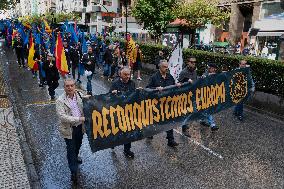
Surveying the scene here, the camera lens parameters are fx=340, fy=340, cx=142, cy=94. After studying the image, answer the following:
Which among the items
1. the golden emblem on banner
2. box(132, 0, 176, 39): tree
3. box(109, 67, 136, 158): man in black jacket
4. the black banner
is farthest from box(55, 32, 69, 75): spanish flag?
box(132, 0, 176, 39): tree

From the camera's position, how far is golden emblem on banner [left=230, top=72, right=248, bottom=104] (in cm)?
845

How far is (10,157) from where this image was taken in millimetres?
6559

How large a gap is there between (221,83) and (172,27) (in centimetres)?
2523

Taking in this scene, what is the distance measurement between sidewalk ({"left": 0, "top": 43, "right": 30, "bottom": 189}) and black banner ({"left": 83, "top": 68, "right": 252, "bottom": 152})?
1327mm

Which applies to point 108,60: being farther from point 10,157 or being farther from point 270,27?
point 270,27

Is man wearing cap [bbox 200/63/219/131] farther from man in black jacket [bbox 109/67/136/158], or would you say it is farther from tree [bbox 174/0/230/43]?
tree [bbox 174/0/230/43]

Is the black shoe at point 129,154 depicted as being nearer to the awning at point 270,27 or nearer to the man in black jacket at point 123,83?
the man in black jacket at point 123,83

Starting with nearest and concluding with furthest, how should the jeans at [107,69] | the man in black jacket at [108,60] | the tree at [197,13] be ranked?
the man in black jacket at [108,60] → the jeans at [107,69] → the tree at [197,13]

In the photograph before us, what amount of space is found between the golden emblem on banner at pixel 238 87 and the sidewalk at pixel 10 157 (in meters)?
5.12

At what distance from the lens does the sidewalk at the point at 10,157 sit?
5.61 metres

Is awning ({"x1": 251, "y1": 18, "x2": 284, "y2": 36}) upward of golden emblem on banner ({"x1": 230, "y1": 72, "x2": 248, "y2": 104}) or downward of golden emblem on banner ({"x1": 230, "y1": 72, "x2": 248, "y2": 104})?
upward

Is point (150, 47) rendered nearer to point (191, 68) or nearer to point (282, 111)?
point (282, 111)

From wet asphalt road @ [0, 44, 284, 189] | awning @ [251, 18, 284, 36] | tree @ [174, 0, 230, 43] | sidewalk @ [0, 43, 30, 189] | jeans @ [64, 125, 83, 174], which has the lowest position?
wet asphalt road @ [0, 44, 284, 189]

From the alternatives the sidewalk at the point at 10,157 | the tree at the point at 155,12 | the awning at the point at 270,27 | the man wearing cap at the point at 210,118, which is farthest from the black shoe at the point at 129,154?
the tree at the point at 155,12
